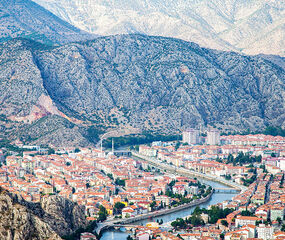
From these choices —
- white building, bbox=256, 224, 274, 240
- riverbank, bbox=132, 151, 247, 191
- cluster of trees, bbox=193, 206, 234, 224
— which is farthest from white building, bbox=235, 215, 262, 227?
riverbank, bbox=132, 151, 247, 191

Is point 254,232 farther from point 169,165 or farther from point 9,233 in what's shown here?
point 169,165

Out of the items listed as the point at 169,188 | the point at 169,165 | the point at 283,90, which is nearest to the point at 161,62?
the point at 283,90

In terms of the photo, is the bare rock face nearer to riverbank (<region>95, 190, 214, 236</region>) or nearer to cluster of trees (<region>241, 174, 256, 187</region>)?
riverbank (<region>95, 190, 214, 236</region>)

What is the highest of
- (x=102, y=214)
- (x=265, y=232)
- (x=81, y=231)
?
(x=102, y=214)

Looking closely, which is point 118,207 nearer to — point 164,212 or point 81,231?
point 164,212

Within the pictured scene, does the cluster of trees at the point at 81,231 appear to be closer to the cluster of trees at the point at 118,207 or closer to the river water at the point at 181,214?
the river water at the point at 181,214

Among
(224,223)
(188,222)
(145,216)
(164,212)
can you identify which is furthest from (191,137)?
(224,223)

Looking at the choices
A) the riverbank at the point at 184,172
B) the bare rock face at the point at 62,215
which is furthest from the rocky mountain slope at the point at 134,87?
the bare rock face at the point at 62,215
